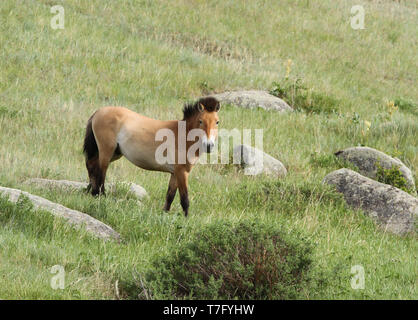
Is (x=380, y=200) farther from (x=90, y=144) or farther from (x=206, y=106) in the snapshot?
(x=90, y=144)

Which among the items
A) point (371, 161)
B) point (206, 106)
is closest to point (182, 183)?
point (206, 106)

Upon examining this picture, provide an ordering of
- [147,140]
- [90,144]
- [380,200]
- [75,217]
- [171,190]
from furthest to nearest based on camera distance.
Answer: [380,200] < [90,144] < [171,190] < [147,140] < [75,217]

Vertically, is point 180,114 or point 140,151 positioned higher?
point 140,151

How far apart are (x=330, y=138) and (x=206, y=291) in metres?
9.81

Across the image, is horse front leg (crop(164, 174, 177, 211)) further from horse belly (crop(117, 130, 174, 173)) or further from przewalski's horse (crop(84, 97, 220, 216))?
horse belly (crop(117, 130, 174, 173))

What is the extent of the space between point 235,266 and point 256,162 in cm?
632

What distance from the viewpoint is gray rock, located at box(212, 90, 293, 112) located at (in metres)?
17.7

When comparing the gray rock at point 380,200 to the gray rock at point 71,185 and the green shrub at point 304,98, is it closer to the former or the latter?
the gray rock at point 71,185

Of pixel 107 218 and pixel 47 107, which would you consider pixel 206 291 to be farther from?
pixel 47 107

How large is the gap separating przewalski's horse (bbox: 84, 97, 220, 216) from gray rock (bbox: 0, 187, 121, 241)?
151 centimetres

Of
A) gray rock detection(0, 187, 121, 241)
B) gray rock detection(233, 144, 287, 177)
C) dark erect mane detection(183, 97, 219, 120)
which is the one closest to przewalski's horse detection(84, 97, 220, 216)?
dark erect mane detection(183, 97, 219, 120)

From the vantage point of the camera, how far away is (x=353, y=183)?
1111 centimetres

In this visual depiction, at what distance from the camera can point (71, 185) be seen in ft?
34.1

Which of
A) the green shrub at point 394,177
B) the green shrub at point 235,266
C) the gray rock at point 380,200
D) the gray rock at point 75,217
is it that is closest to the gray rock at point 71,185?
the gray rock at point 75,217
